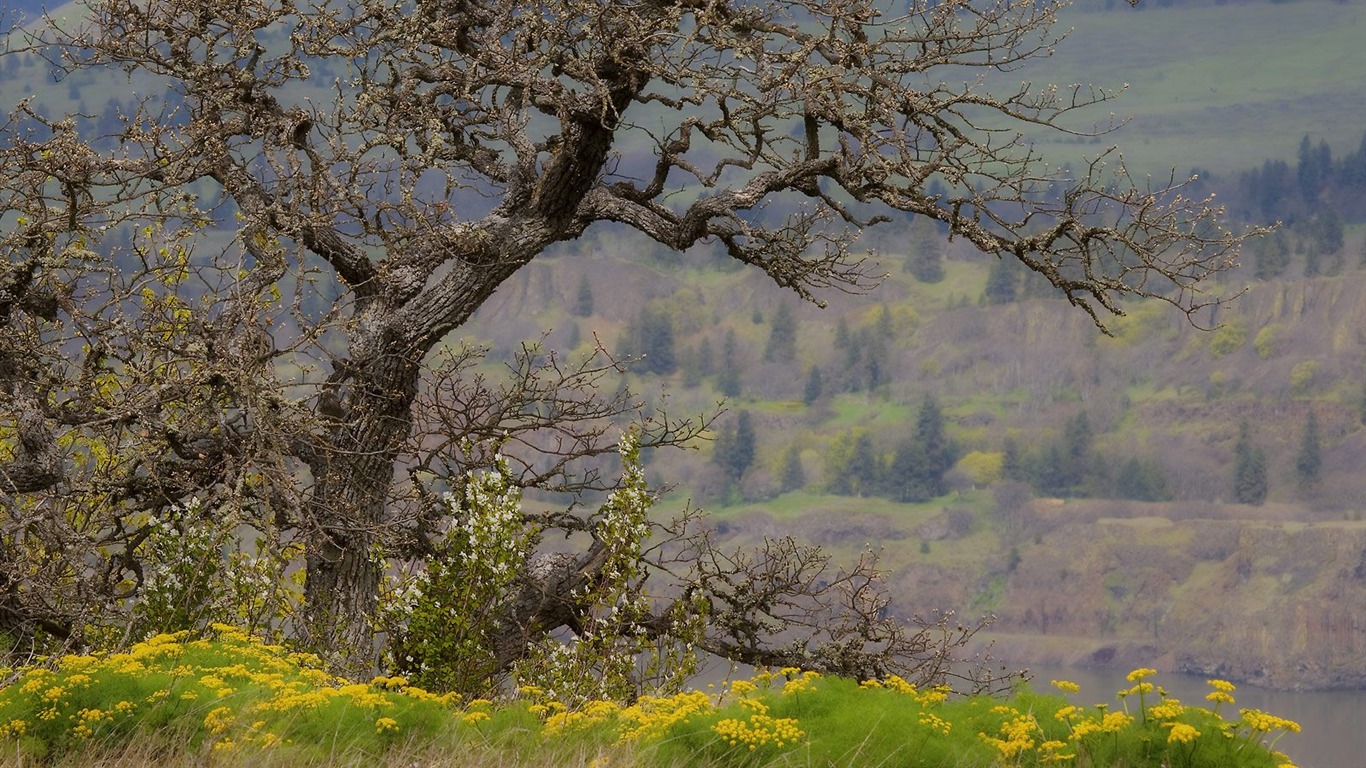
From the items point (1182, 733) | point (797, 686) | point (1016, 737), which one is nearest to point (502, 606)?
point (797, 686)

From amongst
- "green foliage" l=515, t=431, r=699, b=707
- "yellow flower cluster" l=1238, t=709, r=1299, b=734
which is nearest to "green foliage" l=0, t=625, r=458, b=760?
"green foliage" l=515, t=431, r=699, b=707

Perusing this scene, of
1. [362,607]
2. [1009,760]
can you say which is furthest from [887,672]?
[1009,760]

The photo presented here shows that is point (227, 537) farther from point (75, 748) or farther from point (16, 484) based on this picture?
point (75, 748)

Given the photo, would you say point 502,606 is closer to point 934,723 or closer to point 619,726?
point 619,726

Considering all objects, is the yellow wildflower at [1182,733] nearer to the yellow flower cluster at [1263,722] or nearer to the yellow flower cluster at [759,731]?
the yellow flower cluster at [1263,722]

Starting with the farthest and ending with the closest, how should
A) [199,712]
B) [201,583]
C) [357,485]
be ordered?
[357,485]
[201,583]
[199,712]

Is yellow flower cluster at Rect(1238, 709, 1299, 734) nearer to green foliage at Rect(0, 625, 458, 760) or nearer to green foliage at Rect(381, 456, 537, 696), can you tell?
green foliage at Rect(0, 625, 458, 760)

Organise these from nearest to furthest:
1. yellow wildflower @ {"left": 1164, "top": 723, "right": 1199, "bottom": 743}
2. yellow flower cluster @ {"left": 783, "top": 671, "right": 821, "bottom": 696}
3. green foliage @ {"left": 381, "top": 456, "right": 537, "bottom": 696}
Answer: yellow wildflower @ {"left": 1164, "top": 723, "right": 1199, "bottom": 743} < yellow flower cluster @ {"left": 783, "top": 671, "right": 821, "bottom": 696} < green foliage @ {"left": 381, "top": 456, "right": 537, "bottom": 696}

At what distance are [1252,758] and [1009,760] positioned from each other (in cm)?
119

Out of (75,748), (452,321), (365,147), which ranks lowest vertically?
(75,748)

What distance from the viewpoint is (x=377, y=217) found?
12.9 m

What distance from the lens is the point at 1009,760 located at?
7961 millimetres

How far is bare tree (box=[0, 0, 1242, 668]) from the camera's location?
1148cm

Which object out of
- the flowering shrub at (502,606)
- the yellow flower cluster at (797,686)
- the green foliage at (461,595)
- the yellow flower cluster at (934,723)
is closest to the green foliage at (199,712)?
the yellow flower cluster at (797,686)
